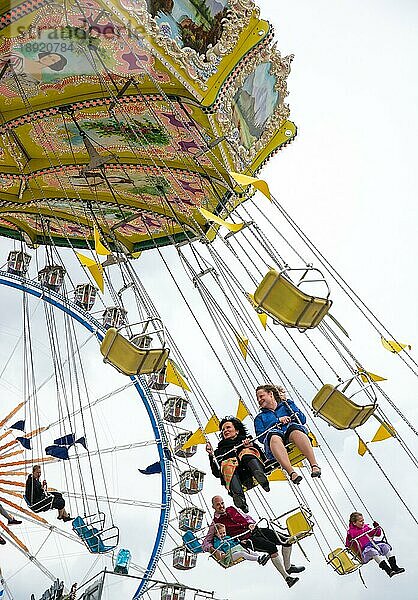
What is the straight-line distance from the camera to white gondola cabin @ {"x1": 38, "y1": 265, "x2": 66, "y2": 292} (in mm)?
12109

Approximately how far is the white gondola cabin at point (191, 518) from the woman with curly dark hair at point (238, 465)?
334cm

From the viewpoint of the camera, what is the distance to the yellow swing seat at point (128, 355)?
23.2 ft

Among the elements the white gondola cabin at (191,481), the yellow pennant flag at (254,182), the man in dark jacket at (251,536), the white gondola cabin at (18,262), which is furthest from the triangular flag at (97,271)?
the white gondola cabin at (18,262)

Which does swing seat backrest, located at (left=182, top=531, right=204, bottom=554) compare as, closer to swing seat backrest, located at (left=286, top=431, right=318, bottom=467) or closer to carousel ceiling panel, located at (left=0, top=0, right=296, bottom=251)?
swing seat backrest, located at (left=286, top=431, right=318, bottom=467)

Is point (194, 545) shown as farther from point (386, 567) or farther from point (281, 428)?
point (281, 428)

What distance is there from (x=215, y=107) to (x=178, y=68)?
1.47ft

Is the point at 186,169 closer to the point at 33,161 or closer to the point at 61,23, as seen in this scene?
the point at 33,161

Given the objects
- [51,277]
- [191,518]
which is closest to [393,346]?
[191,518]

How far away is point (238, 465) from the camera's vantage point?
7.65 meters

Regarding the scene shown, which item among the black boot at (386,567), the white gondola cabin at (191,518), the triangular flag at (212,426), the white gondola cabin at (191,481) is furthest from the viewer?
the white gondola cabin at (191,481)

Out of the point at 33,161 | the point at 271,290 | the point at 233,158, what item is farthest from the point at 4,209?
the point at 271,290

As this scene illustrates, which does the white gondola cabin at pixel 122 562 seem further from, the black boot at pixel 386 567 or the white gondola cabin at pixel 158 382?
the black boot at pixel 386 567

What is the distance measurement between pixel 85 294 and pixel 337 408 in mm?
5403

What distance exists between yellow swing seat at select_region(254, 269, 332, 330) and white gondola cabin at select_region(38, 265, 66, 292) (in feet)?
19.7
